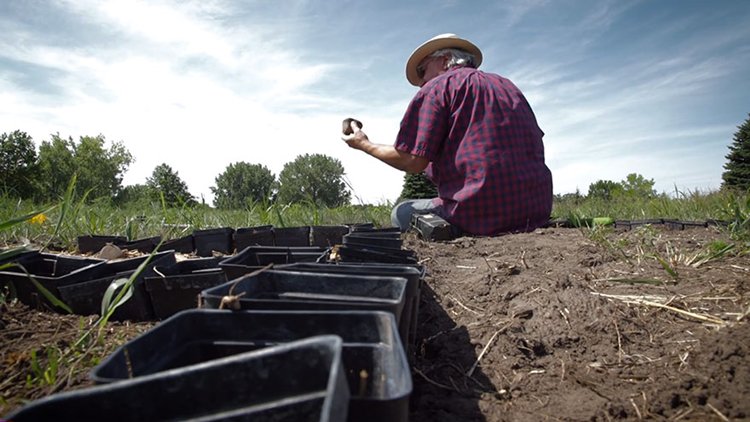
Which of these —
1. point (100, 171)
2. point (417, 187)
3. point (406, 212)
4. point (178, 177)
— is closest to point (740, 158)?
point (417, 187)

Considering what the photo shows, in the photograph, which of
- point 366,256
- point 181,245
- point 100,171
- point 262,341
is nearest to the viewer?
point 262,341

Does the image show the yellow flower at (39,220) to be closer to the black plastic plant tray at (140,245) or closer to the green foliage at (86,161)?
the black plastic plant tray at (140,245)

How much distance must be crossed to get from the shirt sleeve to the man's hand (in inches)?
19.3

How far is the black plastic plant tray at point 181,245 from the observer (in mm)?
2756

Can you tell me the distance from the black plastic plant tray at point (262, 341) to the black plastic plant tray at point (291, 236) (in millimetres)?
2179

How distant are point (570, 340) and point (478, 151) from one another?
189 centimetres

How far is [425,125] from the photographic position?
3.16 m

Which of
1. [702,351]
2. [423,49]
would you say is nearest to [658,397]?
[702,351]

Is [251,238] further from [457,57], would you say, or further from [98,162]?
[98,162]

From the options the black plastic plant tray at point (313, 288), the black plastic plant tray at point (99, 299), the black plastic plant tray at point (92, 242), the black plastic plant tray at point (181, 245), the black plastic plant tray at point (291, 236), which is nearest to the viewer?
the black plastic plant tray at point (313, 288)

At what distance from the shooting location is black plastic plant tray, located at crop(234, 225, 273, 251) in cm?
296

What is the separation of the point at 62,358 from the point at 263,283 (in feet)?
2.00

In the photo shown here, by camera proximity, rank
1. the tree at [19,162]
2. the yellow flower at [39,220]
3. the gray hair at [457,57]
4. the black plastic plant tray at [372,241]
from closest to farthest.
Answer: the black plastic plant tray at [372,241], the yellow flower at [39,220], the gray hair at [457,57], the tree at [19,162]

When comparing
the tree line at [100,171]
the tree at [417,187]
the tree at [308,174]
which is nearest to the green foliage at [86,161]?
the tree line at [100,171]
